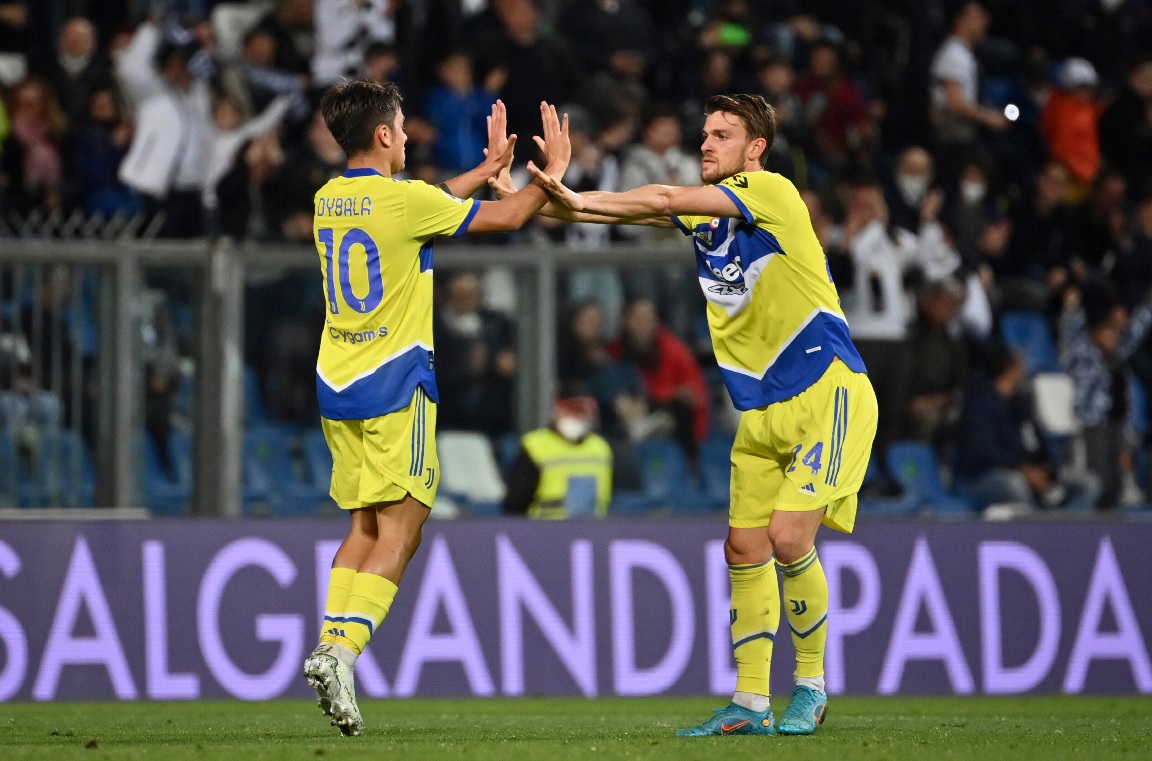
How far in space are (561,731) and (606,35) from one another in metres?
8.68

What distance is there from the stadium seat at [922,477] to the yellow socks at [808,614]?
5.13 m

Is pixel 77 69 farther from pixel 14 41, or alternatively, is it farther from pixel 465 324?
pixel 465 324

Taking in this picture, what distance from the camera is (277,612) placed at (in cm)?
1054

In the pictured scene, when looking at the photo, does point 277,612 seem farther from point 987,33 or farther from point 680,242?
point 987,33

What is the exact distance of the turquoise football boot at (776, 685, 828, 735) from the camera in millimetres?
7395

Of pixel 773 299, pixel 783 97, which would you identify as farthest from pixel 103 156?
pixel 773 299

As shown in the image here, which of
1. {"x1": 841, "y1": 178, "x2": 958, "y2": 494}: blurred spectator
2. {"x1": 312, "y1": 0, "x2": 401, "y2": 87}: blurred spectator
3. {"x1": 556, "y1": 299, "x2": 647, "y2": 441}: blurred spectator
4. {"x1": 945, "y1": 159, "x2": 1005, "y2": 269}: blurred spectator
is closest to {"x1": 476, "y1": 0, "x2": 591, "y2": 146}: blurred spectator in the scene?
{"x1": 312, "y1": 0, "x2": 401, "y2": 87}: blurred spectator

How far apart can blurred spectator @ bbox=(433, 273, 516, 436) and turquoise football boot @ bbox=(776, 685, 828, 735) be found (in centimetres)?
→ 449

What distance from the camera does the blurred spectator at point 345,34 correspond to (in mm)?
14414

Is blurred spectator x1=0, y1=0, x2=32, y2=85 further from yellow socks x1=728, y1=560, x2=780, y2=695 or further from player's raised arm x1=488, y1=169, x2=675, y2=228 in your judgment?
yellow socks x1=728, y1=560, x2=780, y2=695

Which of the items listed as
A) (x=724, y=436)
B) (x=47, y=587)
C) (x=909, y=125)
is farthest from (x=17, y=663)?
(x=909, y=125)

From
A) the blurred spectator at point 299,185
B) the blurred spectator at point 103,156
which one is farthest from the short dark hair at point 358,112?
the blurred spectator at point 103,156

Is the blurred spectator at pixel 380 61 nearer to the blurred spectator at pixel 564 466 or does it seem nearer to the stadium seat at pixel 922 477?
the blurred spectator at pixel 564 466

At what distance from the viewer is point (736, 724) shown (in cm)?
738
